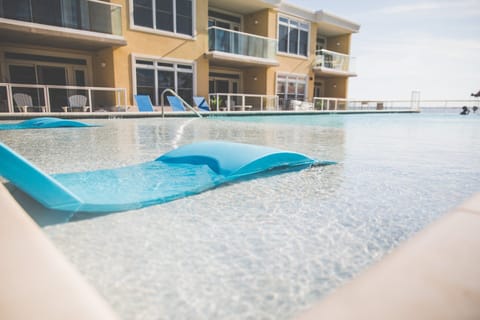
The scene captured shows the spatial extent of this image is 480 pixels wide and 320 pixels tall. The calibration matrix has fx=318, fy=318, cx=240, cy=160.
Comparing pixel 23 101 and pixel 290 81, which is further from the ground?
pixel 290 81

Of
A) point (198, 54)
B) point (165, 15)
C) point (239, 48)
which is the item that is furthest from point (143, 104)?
point (239, 48)

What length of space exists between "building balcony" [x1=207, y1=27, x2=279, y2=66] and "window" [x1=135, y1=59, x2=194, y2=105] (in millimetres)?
1586

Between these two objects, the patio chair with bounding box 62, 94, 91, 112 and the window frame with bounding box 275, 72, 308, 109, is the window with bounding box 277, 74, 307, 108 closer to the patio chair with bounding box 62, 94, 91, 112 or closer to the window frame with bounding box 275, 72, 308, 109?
the window frame with bounding box 275, 72, 308, 109

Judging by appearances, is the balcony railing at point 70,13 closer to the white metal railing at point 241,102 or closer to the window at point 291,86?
the white metal railing at point 241,102

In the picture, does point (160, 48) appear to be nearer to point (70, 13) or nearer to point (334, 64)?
point (70, 13)

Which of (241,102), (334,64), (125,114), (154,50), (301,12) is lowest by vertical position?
(125,114)

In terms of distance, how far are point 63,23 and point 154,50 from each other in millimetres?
3890

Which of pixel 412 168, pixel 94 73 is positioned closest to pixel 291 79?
pixel 94 73

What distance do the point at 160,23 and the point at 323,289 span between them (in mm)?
15018

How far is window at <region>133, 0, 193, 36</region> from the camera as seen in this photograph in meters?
13.4

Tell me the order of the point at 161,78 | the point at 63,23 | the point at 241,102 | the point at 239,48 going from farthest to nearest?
the point at 241,102 < the point at 239,48 < the point at 161,78 < the point at 63,23

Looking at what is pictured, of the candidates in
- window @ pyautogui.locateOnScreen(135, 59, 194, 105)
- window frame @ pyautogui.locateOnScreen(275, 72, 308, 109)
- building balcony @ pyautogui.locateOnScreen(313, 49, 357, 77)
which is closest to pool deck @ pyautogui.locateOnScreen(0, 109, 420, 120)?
window @ pyautogui.locateOnScreen(135, 59, 194, 105)

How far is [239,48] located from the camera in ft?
52.6

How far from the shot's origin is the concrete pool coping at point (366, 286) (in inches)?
28.1
